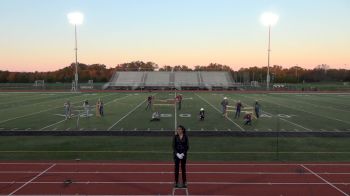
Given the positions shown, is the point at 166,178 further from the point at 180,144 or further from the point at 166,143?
the point at 166,143

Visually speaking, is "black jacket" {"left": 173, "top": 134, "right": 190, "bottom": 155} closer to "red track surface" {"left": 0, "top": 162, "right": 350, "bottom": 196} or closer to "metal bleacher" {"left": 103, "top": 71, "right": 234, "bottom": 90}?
"red track surface" {"left": 0, "top": 162, "right": 350, "bottom": 196}

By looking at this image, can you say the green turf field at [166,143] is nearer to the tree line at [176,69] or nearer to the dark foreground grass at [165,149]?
the dark foreground grass at [165,149]

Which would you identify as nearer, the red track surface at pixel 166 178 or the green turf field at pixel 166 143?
the red track surface at pixel 166 178

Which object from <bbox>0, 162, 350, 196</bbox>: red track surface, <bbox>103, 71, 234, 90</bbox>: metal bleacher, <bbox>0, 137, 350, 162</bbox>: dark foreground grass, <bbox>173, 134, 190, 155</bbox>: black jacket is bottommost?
<bbox>0, 162, 350, 196</bbox>: red track surface

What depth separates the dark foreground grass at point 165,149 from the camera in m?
14.4

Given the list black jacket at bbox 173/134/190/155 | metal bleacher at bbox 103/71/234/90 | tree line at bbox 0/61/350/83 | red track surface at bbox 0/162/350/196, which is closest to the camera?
black jacket at bbox 173/134/190/155

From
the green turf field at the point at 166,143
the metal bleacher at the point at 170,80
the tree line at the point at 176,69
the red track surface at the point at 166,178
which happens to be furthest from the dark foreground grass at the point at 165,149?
the tree line at the point at 176,69

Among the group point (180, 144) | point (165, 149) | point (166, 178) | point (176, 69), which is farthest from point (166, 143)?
point (176, 69)

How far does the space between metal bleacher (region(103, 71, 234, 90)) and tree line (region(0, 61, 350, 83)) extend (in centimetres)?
803

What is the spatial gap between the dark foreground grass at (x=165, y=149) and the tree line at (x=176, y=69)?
8879 cm

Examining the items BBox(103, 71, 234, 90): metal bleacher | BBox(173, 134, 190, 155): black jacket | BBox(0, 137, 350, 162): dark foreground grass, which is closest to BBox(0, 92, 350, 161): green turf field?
BBox(0, 137, 350, 162): dark foreground grass

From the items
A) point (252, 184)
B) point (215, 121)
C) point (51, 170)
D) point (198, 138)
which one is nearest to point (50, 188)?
point (51, 170)

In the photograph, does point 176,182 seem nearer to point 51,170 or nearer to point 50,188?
point 50,188

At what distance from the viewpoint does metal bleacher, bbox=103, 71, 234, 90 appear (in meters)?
85.1
